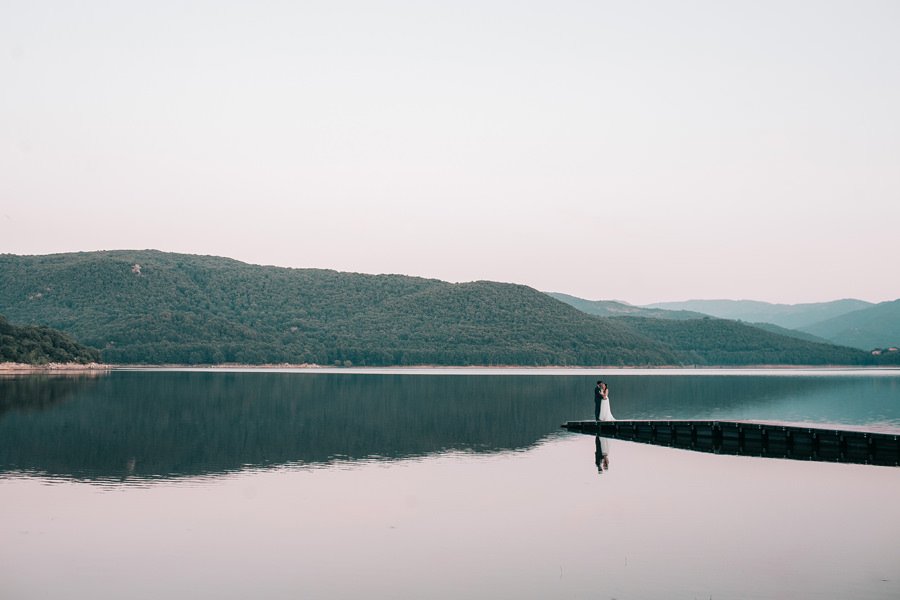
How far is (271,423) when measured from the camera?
65.5 metres

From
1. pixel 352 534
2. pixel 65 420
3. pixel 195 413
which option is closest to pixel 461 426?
pixel 195 413

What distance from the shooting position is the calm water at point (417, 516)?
2309 centimetres

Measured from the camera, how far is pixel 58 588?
2225 centimetres

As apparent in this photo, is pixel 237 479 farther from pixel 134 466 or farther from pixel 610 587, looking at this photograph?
pixel 610 587

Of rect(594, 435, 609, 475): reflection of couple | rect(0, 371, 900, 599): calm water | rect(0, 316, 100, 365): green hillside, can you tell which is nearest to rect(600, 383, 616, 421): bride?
rect(594, 435, 609, 475): reflection of couple

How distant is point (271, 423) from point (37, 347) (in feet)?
390

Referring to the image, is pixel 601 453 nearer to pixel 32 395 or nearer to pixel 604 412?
pixel 604 412

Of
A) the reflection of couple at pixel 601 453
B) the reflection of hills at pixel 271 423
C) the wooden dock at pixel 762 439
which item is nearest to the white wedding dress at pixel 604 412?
A: the wooden dock at pixel 762 439

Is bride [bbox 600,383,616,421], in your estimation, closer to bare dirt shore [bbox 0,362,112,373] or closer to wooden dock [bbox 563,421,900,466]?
wooden dock [bbox 563,421,900,466]

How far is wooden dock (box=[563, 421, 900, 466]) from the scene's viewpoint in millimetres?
47656

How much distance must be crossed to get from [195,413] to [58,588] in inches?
2033

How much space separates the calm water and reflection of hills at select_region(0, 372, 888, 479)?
13.9 inches

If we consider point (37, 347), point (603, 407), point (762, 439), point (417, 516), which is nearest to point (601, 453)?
point (762, 439)

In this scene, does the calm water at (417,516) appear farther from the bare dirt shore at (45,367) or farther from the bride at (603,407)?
the bare dirt shore at (45,367)
